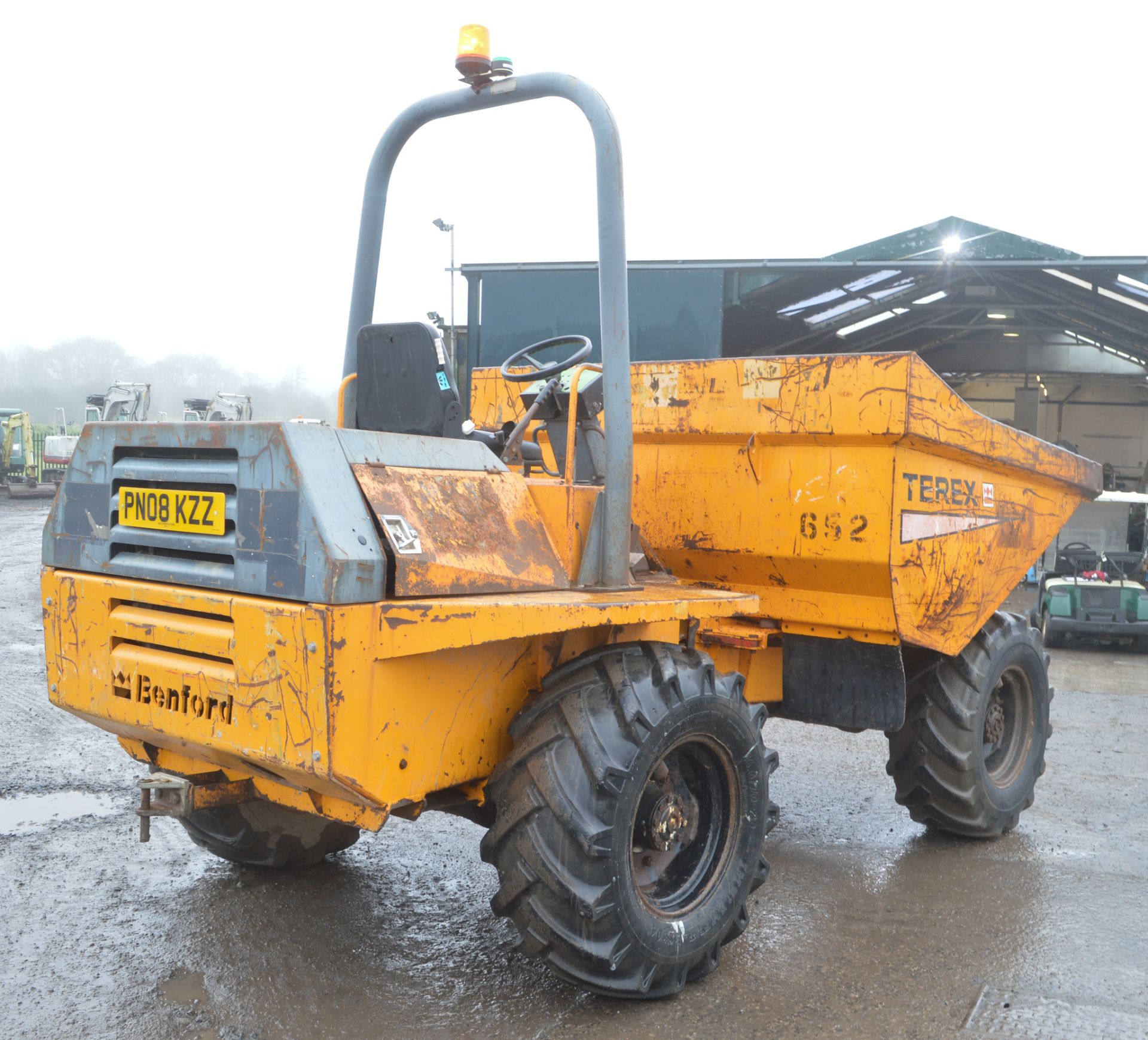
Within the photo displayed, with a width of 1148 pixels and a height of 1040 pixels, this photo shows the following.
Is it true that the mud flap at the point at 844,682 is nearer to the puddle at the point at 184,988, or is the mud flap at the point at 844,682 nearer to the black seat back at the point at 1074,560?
the puddle at the point at 184,988

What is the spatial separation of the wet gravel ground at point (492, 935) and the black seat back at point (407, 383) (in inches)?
65.2

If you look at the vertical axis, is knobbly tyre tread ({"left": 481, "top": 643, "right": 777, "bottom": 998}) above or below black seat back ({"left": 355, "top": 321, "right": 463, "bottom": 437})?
below

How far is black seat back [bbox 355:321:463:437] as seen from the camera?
10.1ft

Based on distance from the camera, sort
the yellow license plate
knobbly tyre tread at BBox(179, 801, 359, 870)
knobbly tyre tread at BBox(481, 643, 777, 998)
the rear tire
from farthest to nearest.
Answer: the rear tire, knobbly tyre tread at BBox(179, 801, 359, 870), knobbly tyre tread at BBox(481, 643, 777, 998), the yellow license plate

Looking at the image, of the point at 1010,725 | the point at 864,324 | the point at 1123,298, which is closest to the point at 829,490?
the point at 1010,725

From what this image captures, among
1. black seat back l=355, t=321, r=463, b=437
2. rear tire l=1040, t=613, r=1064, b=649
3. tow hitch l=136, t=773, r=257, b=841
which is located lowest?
rear tire l=1040, t=613, r=1064, b=649

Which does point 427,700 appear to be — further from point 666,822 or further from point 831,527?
point 831,527

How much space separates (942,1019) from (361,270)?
2.99m

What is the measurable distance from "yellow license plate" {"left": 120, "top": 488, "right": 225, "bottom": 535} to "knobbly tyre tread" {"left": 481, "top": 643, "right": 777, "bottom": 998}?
0.99 m

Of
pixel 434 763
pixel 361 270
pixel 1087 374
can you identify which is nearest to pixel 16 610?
pixel 361 270

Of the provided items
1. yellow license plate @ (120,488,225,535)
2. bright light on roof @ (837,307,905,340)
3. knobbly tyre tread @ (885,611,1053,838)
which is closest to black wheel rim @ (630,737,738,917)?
knobbly tyre tread @ (885,611,1053,838)

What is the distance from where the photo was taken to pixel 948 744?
175 inches

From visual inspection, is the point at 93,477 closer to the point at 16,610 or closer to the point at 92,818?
the point at 92,818

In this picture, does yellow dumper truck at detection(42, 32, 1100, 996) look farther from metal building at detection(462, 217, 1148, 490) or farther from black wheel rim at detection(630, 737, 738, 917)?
metal building at detection(462, 217, 1148, 490)
